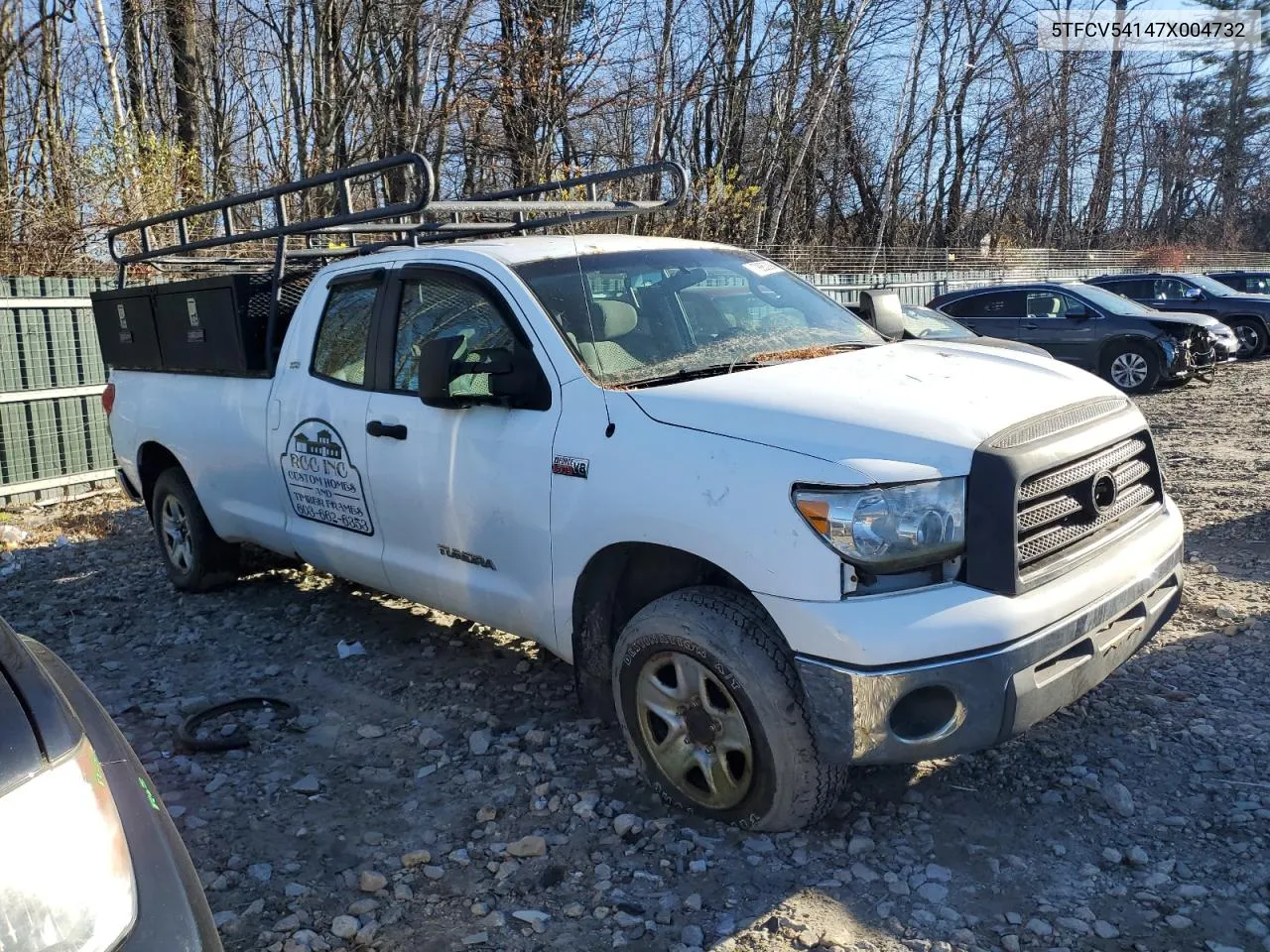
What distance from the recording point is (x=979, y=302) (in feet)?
50.7

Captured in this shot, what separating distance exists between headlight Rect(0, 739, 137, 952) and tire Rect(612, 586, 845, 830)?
1736mm

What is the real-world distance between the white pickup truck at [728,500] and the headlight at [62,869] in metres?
1.75

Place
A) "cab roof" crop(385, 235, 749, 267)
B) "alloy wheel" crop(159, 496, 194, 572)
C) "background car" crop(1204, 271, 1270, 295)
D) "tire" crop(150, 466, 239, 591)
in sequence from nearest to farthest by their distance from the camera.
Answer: "cab roof" crop(385, 235, 749, 267), "tire" crop(150, 466, 239, 591), "alloy wheel" crop(159, 496, 194, 572), "background car" crop(1204, 271, 1270, 295)

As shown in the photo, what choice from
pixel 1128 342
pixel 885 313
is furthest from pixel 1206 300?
pixel 885 313

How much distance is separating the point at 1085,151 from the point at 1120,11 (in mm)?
4803

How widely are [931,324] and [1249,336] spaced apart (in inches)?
414

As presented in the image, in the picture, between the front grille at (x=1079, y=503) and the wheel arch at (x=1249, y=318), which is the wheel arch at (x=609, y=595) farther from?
the wheel arch at (x=1249, y=318)

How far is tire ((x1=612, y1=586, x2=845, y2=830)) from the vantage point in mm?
2998

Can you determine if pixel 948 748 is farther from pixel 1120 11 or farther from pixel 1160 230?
pixel 1160 230

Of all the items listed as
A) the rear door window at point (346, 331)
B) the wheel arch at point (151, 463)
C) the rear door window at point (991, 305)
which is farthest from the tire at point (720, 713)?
the rear door window at point (991, 305)

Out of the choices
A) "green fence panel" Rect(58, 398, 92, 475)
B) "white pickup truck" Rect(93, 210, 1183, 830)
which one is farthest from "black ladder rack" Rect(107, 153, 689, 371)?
"green fence panel" Rect(58, 398, 92, 475)

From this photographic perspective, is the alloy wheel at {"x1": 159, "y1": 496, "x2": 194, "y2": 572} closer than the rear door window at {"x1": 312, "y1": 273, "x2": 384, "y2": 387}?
No

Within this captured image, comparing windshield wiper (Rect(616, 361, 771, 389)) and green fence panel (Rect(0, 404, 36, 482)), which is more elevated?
windshield wiper (Rect(616, 361, 771, 389))

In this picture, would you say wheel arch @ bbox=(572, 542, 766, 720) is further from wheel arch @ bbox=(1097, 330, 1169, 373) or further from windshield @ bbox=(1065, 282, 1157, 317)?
windshield @ bbox=(1065, 282, 1157, 317)
